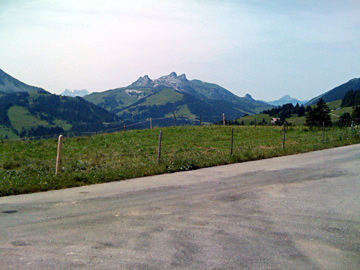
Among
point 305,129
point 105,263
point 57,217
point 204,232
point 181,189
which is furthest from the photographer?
point 305,129

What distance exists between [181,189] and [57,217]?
434 centimetres

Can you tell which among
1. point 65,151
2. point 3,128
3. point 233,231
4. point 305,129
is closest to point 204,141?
point 65,151

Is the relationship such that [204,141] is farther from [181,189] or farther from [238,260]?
[238,260]

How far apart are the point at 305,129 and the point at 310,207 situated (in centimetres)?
3396

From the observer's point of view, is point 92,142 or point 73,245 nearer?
point 73,245

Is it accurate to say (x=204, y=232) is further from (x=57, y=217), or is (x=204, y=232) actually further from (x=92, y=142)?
(x=92, y=142)

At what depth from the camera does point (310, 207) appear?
9227 millimetres

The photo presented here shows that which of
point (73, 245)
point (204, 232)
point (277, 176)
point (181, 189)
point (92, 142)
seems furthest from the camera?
point (92, 142)

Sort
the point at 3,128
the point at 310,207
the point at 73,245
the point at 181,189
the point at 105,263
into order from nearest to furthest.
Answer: the point at 105,263 < the point at 73,245 < the point at 310,207 < the point at 181,189 < the point at 3,128

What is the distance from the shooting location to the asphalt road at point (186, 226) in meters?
5.79

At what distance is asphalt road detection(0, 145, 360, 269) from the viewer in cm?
579

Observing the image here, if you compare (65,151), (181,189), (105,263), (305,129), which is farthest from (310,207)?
(305,129)

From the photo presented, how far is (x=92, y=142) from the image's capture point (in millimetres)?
30312

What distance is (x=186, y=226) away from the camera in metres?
7.46
